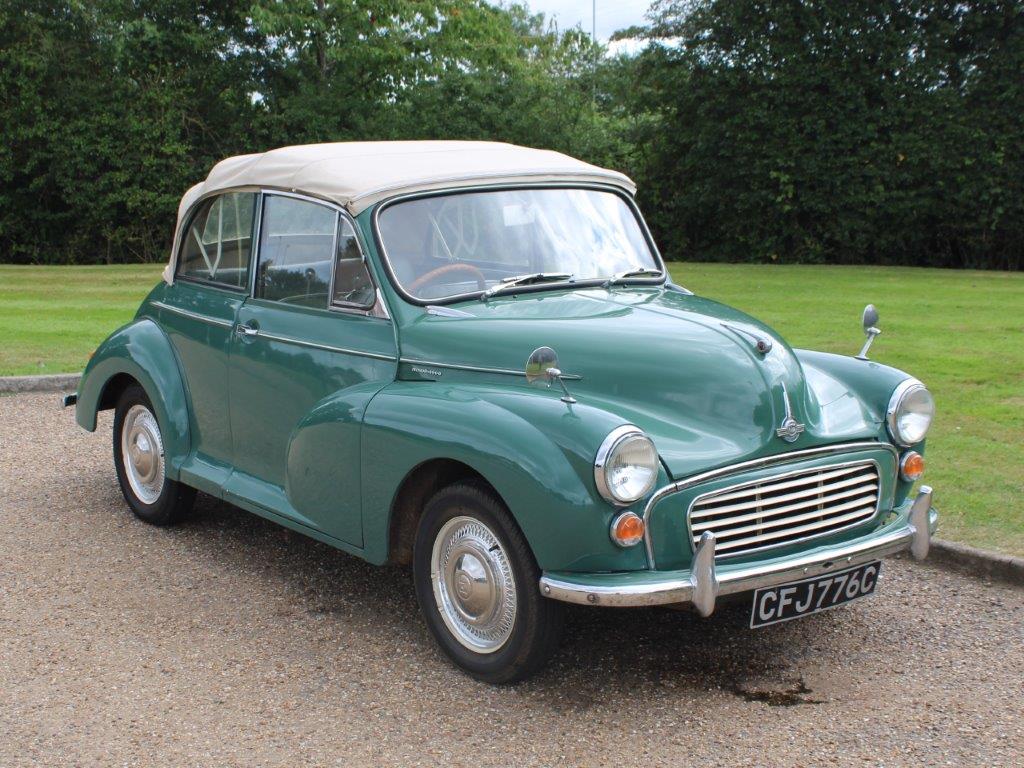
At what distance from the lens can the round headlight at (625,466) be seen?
3736 mm

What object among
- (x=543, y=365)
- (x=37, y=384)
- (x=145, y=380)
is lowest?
(x=37, y=384)

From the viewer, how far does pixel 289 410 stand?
16.9 feet

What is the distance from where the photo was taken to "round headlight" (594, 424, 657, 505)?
12.3 feet

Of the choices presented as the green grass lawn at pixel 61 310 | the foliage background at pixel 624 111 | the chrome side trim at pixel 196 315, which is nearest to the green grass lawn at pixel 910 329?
the green grass lawn at pixel 61 310

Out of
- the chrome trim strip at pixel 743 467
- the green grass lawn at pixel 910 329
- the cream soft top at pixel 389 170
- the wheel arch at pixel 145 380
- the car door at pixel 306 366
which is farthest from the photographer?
the green grass lawn at pixel 910 329

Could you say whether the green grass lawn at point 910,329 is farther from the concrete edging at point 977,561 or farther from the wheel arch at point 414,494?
the wheel arch at point 414,494

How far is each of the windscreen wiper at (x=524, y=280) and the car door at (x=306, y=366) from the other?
457mm

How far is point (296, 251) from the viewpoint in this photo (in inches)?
210

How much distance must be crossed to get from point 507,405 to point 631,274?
4.81ft

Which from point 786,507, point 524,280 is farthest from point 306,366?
point 786,507

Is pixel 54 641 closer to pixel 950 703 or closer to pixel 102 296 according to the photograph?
pixel 950 703

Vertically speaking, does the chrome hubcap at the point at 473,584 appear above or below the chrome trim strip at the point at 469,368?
below

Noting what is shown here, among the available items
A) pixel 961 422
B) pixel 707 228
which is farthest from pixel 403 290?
pixel 707 228

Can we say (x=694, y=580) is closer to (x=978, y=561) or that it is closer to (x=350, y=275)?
(x=350, y=275)
